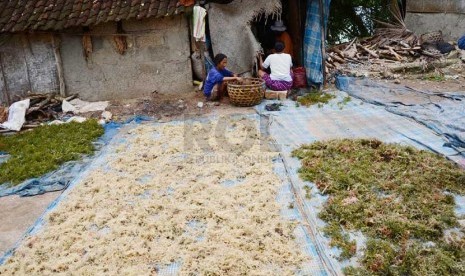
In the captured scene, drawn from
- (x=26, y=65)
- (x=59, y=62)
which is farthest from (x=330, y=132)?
(x=26, y=65)

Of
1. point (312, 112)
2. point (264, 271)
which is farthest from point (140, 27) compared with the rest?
point (264, 271)

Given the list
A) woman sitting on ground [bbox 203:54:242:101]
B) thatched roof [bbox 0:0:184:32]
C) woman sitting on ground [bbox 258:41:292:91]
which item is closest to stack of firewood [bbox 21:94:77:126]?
thatched roof [bbox 0:0:184:32]

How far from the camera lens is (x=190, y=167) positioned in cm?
490

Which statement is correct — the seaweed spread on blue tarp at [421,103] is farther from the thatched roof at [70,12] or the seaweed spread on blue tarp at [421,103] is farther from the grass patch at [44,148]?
the grass patch at [44,148]

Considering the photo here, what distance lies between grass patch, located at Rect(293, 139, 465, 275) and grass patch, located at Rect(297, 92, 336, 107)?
2411 millimetres

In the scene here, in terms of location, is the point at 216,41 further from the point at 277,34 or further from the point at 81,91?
the point at 81,91

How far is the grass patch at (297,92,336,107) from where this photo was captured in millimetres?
7469

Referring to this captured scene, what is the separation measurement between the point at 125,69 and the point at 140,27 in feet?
3.12

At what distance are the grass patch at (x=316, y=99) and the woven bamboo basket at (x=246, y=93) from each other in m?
0.80

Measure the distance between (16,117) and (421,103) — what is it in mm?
7333

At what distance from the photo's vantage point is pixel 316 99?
7.61 metres

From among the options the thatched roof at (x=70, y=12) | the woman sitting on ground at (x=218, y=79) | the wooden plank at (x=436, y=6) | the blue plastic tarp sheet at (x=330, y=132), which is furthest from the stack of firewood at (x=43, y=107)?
A: the wooden plank at (x=436, y=6)

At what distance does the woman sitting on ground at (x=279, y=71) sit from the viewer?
25.8 ft

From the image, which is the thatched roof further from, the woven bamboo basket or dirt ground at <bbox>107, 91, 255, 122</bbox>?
the woven bamboo basket
